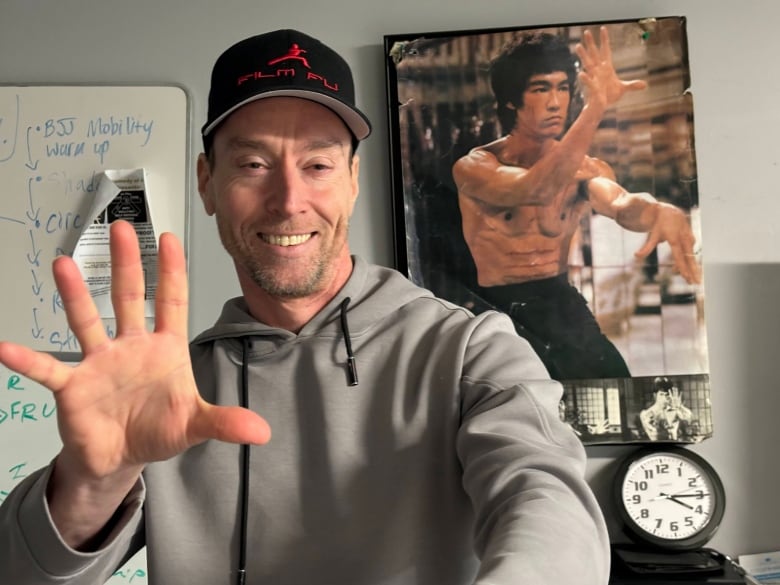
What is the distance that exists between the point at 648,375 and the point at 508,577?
1368 mm

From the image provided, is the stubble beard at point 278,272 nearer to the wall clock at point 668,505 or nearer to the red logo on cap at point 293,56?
the red logo on cap at point 293,56

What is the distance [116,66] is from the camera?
2076 millimetres

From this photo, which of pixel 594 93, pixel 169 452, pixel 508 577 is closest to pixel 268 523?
pixel 169 452

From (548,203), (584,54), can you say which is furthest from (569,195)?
(584,54)

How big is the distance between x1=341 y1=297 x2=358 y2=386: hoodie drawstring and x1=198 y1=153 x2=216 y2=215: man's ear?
0.27m

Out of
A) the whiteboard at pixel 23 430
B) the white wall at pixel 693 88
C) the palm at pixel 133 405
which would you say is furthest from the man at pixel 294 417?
the whiteboard at pixel 23 430

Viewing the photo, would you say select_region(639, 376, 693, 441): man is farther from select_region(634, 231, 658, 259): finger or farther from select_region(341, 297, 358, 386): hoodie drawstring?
select_region(341, 297, 358, 386): hoodie drawstring

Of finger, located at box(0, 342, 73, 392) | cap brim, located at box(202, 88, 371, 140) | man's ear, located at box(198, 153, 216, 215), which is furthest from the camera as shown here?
man's ear, located at box(198, 153, 216, 215)

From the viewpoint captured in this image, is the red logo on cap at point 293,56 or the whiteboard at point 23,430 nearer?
the red logo on cap at point 293,56

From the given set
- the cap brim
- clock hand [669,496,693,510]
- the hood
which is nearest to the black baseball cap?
the cap brim

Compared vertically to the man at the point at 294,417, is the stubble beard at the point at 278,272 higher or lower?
higher

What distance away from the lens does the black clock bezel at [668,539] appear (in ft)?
5.96

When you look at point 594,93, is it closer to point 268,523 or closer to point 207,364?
point 207,364

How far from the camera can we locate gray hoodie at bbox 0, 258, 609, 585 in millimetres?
850
